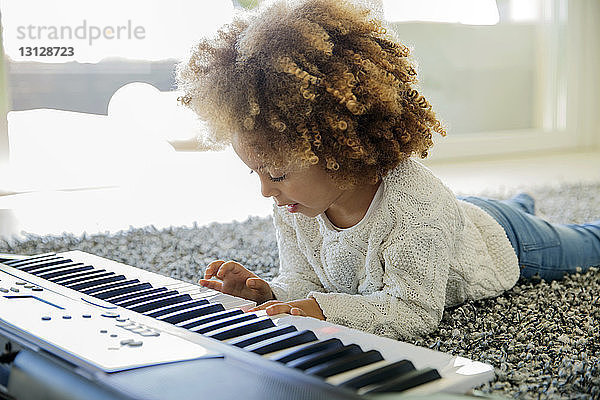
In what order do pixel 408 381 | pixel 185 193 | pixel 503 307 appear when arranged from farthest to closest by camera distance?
pixel 185 193 < pixel 503 307 < pixel 408 381

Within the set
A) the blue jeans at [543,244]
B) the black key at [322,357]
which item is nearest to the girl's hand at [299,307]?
the black key at [322,357]

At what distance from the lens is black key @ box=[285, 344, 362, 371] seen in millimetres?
596

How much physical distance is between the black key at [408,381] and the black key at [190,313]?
25 centimetres

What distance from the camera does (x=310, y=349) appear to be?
2.08 ft

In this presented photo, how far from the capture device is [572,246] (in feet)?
4.45

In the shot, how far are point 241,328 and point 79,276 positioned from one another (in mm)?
318

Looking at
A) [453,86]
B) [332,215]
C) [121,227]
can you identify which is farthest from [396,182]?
[453,86]

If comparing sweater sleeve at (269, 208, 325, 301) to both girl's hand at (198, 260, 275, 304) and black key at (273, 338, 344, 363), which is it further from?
black key at (273, 338, 344, 363)

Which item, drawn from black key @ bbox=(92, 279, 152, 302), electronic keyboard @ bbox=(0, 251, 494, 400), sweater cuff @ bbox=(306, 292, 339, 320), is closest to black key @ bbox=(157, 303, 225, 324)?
electronic keyboard @ bbox=(0, 251, 494, 400)

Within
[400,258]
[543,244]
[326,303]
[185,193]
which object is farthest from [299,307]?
[185,193]

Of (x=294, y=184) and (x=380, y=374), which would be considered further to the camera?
(x=294, y=184)

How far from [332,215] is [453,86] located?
2.24 m

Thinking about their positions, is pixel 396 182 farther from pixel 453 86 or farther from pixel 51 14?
pixel 453 86

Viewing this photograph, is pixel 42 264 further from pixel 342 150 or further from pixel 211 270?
pixel 342 150
